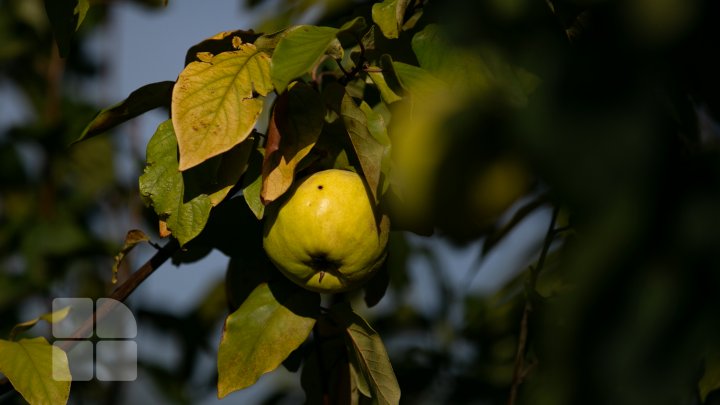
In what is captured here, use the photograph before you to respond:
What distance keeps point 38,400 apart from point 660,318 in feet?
3.10

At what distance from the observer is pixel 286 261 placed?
44.8 inches

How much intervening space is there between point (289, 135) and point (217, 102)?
96 millimetres

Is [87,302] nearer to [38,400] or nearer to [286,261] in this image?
[38,400]

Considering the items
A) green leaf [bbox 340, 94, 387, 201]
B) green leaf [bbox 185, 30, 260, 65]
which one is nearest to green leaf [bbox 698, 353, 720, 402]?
green leaf [bbox 340, 94, 387, 201]

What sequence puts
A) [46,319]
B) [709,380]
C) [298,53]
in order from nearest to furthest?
[298,53], [709,380], [46,319]

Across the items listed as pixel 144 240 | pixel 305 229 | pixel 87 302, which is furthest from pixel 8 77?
pixel 305 229

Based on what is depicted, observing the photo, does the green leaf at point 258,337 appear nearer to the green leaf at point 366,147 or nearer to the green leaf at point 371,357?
the green leaf at point 371,357

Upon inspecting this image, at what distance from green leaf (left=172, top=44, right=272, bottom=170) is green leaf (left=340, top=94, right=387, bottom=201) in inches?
4.4

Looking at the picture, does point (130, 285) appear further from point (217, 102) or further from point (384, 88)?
point (384, 88)

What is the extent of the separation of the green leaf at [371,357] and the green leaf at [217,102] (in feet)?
1.07

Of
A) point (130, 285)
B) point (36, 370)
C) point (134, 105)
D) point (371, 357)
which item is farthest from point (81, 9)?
point (371, 357)

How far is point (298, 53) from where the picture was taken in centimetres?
101

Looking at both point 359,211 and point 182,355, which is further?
point 182,355

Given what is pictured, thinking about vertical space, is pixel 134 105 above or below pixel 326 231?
above
